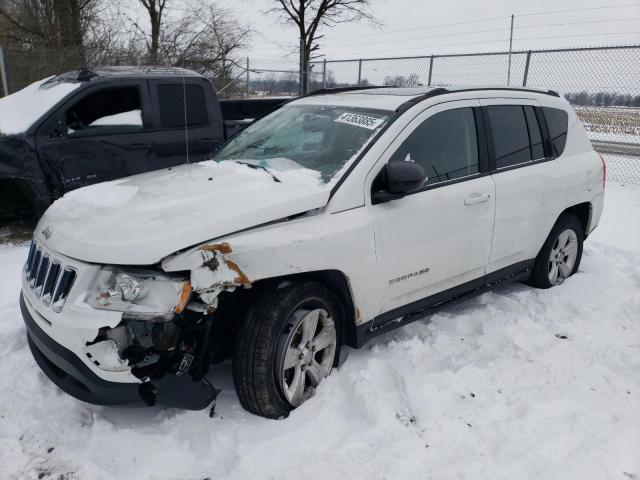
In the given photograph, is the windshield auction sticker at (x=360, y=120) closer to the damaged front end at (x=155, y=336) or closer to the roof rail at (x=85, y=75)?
the damaged front end at (x=155, y=336)

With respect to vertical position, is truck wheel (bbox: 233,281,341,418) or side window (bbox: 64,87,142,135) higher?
side window (bbox: 64,87,142,135)

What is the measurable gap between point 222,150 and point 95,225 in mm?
1611

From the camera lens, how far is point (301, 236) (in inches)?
Answer: 105

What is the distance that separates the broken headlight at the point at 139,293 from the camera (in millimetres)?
2307

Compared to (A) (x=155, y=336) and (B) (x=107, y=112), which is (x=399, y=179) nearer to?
(A) (x=155, y=336)

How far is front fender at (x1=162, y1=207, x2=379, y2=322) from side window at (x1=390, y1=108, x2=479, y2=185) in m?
0.60

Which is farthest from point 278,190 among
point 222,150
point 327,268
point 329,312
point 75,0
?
point 75,0

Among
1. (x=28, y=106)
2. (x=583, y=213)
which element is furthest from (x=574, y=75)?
(x=28, y=106)

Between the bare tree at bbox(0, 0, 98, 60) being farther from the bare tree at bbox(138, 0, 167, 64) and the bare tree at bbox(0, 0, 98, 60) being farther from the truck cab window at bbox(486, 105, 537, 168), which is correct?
the truck cab window at bbox(486, 105, 537, 168)

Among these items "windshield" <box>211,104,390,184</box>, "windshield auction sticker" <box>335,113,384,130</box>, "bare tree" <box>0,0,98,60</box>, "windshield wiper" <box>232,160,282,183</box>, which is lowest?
"windshield wiper" <box>232,160,282,183</box>

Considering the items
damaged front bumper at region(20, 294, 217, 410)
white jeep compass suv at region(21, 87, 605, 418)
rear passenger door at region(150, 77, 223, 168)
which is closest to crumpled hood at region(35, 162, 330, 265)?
white jeep compass suv at region(21, 87, 605, 418)

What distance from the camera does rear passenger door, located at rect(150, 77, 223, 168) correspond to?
624cm

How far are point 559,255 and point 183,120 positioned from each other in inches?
179

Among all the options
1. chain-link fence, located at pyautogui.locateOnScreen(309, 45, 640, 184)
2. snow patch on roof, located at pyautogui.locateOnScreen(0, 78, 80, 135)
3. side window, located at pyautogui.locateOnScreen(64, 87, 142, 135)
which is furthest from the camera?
chain-link fence, located at pyautogui.locateOnScreen(309, 45, 640, 184)
